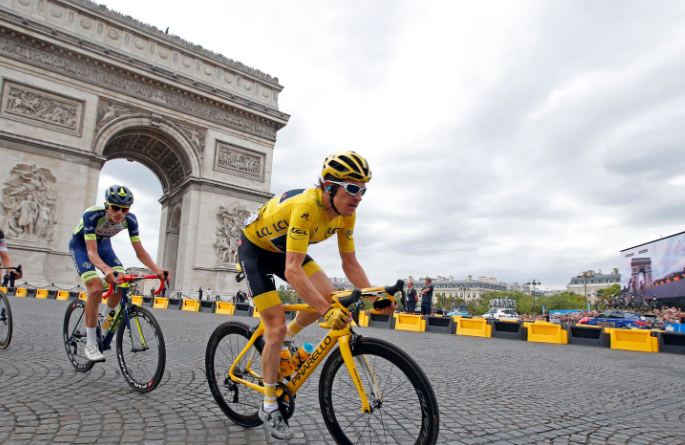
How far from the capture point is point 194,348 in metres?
6.53

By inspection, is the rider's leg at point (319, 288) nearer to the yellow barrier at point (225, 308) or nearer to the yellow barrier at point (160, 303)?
the yellow barrier at point (225, 308)

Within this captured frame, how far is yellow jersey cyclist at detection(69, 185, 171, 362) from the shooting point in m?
4.13

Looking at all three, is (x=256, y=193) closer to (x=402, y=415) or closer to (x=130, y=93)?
(x=130, y=93)

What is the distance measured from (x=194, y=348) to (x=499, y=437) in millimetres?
4802

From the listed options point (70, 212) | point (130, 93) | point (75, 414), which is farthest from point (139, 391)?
point (130, 93)

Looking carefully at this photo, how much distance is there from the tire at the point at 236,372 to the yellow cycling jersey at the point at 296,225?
707mm

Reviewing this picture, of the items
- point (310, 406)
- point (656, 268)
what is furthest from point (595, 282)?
point (310, 406)

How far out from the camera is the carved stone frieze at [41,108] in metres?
22.5

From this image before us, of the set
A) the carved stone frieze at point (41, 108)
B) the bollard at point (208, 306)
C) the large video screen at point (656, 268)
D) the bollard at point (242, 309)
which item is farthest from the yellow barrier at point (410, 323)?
the large video screen at point (656, 268)

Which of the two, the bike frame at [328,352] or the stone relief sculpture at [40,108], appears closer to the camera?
the bike frame at [328,352]

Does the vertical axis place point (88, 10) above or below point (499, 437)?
above

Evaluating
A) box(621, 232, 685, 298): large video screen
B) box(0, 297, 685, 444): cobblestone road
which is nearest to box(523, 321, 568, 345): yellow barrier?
box(0, 297, 685, 444): cobblestone road

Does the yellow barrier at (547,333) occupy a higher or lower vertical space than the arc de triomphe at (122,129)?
lower

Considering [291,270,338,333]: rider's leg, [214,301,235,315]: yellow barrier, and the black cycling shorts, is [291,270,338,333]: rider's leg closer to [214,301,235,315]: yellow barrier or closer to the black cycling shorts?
the black cycling shorts
